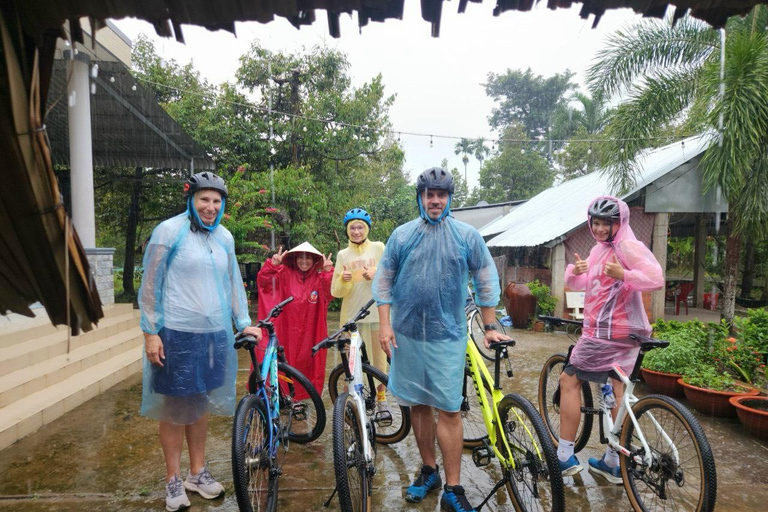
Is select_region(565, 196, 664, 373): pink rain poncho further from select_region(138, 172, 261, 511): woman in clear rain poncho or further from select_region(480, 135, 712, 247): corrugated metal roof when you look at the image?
select_region(480, 135, 712, 247): corrugated metal roof

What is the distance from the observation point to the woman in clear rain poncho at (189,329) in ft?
8.63

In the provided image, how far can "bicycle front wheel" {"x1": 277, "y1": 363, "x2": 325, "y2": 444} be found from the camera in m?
3.39

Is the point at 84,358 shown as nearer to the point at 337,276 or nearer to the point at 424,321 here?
the point at 337,276

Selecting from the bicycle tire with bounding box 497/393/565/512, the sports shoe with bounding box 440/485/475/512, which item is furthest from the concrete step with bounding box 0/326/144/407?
the bicycle tire with bounding box 497/393/565/512

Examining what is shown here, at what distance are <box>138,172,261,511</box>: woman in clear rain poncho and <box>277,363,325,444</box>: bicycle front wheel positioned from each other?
58 cm

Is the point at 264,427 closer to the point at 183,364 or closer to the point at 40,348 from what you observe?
the point at 183,364

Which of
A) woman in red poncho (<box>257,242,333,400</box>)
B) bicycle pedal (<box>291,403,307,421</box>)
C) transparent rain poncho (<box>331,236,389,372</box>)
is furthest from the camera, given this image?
transparent rain poncho (<box>331,236,389,372</box>)

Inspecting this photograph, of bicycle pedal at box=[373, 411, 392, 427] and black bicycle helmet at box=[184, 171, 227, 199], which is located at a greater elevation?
black bicycle helmet at box=[184, 171, 227, 199]

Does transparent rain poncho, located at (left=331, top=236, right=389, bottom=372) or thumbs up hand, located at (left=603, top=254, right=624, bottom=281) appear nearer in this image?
thumbs up hand, located at (left=603, top=254, right=624, bottom=281)

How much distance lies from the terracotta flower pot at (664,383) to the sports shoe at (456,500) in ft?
9.96

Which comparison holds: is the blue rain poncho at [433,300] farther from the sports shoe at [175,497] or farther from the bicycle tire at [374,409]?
the sports shoe at [175,497]

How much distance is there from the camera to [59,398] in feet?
14.3

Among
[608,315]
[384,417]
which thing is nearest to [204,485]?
[384,417]

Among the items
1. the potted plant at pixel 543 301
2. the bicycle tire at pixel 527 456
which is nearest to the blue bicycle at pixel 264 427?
the bicycle tire at pixel 527 456
